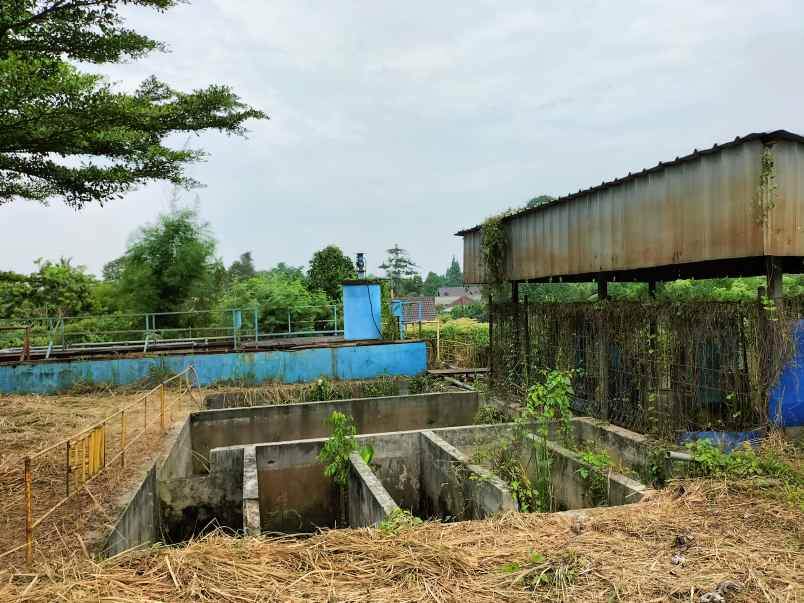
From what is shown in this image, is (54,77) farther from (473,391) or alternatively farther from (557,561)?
(473,391)

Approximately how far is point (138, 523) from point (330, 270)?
23.8 m

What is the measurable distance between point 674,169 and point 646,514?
5186 millimetres

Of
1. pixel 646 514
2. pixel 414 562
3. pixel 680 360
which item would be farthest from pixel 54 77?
pixel 680 360

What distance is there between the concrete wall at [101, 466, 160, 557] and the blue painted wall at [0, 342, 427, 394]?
24.7ft

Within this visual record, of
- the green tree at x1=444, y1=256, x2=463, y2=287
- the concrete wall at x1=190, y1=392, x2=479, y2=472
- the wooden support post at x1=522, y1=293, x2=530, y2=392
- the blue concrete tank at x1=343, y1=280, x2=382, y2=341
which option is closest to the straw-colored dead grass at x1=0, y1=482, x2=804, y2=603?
the wooden support post at x1=522, y1=293, x2=530, y2=392

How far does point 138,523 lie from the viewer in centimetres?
676

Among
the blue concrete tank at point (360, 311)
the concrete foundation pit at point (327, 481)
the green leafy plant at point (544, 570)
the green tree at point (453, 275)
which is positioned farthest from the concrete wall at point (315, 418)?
the green tree at point (453, 275)

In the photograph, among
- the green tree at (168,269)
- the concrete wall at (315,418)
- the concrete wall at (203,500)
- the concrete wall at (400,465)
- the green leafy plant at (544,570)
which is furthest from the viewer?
the green tree at (168,269)

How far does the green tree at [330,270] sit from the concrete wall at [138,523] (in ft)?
72.0

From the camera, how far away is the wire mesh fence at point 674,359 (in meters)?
7.00

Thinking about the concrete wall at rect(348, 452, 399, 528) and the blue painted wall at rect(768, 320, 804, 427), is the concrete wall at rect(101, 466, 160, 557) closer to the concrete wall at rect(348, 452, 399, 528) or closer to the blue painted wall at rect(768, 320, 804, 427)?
Answer: the concrete wall at rect(348, 452, 399, 528)

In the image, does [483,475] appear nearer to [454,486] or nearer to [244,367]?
[454,486]

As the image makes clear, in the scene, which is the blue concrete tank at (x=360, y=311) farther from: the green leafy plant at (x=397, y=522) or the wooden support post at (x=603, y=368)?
the green leafy plant at (x=397, y=522)

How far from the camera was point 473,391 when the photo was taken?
1359 centimetres
